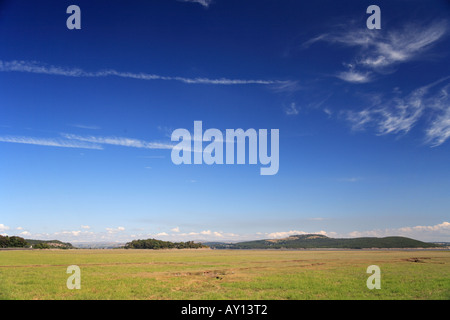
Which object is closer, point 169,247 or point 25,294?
point 25,294

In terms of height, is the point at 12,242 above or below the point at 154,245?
above

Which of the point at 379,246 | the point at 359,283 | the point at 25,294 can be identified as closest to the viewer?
the point at 25,294

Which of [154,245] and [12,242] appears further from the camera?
[154,245]

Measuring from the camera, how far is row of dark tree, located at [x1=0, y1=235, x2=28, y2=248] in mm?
128500

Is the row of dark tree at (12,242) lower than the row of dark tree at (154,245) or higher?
higher

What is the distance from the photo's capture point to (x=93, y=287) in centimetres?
2722

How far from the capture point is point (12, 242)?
133m

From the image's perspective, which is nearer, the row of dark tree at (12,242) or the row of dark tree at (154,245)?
the row of dark tree at (12,242)

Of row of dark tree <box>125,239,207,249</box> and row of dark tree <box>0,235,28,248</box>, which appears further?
row of dark tree <box>125,239,207,249</box>

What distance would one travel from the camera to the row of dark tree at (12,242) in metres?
128
